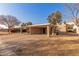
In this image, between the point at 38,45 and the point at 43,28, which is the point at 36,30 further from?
the point at 38,45

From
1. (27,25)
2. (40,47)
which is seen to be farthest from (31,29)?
(40,47)

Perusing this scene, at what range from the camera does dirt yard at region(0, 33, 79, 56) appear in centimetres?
314

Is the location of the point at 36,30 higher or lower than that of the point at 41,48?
higher

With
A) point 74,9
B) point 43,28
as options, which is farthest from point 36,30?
point 74,9

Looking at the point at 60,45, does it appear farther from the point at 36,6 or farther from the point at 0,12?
the point at 0,12

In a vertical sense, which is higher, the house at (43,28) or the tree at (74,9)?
the tree at (74,9)

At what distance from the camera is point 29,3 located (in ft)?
10.4

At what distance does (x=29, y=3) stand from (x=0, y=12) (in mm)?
412

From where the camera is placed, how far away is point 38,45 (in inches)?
125

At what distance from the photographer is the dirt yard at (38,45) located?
314cm

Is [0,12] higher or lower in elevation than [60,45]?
higher

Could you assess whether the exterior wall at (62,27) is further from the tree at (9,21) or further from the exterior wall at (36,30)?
the tree at (9,21)

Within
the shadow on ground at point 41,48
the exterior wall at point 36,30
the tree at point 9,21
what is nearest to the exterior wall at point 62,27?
the shadow on ground at point 41,48

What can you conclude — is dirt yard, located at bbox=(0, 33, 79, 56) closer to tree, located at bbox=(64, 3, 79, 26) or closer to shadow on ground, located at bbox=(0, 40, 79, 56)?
shadow on ground, located at bbox=(0, 40, 79, 56)
